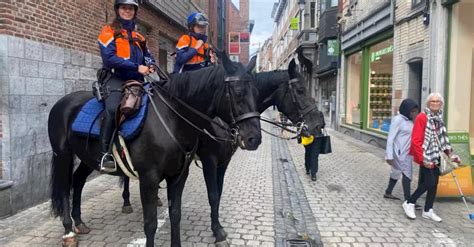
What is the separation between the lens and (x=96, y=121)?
154 inches

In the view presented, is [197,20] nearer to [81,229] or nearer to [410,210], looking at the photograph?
[81,229]

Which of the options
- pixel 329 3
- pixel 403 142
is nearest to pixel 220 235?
pixel 403 142

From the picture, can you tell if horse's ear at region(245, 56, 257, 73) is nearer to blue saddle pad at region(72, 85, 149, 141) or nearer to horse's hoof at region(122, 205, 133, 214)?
blue saddle pad at region(72, 85, 149, 141)

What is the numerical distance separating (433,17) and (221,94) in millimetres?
7416

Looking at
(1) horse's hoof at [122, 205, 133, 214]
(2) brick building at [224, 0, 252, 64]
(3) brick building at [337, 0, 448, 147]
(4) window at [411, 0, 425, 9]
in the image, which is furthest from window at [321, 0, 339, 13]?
(2) brick building at [224, 0, 252, 64]

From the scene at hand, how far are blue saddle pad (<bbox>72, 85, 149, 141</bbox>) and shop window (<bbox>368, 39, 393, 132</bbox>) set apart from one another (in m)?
10.3

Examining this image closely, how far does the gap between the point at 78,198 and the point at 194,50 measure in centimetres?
245

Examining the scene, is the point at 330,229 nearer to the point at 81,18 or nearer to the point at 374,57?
the point at 81,18

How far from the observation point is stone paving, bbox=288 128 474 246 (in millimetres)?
4605

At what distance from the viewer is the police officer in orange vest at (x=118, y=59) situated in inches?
145

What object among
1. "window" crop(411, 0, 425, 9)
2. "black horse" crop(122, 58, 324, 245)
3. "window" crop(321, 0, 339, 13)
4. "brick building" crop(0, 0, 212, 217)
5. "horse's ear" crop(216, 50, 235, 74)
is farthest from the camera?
"window" crop(321, 0, 339, 13)

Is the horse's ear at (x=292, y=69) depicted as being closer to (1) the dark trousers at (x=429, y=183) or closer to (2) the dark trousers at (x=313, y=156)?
(1) the dark trousers at (x=429, y=183)

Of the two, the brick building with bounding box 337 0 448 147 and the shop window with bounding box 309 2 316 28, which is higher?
the shop window with bounding box 309 2 316 28

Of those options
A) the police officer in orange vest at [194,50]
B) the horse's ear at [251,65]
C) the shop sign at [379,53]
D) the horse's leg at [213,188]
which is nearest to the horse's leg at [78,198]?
the horse's leg at [213,188]
